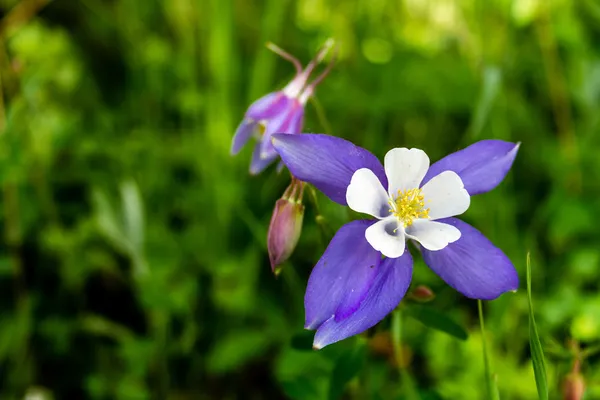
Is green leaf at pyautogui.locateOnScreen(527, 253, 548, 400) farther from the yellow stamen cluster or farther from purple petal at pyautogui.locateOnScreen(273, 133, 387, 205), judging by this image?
the yellow stamen cluster

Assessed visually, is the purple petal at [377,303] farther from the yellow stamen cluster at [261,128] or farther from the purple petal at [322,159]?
the yellow stamen cluster at [261,128]

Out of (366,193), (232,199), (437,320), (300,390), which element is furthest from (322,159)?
(232,199)

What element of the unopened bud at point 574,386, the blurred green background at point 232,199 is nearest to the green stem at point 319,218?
the blurred green background at point 232,199

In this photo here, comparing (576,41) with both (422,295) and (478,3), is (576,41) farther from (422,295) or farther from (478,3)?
(422,295)

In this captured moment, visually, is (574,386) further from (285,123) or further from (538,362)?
(285,123)

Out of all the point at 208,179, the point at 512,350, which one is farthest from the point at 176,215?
the point at 512,350

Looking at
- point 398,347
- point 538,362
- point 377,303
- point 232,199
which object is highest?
point 377,303

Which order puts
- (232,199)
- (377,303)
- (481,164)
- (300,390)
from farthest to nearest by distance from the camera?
(232,199) < (300,390) < (481,164) < (377,303)
